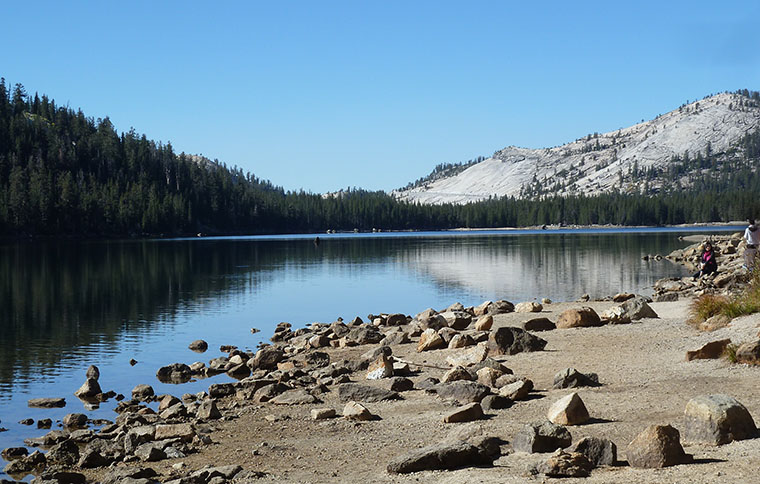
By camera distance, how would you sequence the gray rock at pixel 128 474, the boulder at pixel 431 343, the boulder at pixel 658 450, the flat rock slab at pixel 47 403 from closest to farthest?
the boulder at pixel 658 450
the gray rock at pixel 128 474
the flat rock slab at pixel 47 403
the boulder at pixel 431 343

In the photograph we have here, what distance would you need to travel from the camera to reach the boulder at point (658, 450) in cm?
955

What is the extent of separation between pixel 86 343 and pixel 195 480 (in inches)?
858

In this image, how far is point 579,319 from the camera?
955 inches

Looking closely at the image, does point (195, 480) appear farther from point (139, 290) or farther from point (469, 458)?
point (139, 290)

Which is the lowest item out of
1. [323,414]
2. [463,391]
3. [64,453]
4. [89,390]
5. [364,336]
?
[89,390]

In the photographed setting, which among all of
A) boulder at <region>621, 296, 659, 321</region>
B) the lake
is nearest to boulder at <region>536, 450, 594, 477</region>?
the lake

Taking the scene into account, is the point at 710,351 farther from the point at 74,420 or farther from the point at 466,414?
the point at 74,420

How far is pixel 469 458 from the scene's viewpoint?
10789mm

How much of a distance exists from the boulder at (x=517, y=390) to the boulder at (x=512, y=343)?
18.2 feet

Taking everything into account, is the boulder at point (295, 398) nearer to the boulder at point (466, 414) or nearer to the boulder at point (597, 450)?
the boulder at point (466, 414)

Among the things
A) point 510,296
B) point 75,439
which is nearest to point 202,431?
point 75,439

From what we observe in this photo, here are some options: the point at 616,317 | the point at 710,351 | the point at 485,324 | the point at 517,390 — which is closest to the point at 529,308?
the point at 485,324

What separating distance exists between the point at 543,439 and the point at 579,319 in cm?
1394

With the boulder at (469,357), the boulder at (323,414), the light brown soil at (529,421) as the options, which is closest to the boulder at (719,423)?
the light brown soil at (529,421)
